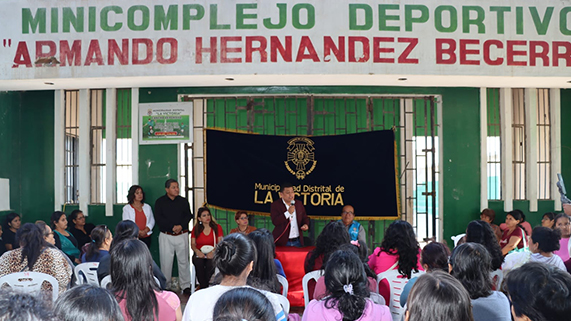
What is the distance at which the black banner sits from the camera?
7.53m

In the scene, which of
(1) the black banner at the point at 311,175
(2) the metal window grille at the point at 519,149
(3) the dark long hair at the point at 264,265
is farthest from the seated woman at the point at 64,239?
(2) the metal window grille at the point at 519,149

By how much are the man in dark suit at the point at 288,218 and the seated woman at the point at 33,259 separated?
3.22m

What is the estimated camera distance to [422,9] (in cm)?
659

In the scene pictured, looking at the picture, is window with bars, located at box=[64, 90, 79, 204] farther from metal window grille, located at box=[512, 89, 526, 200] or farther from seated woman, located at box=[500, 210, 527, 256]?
metal window grille, located at box=[512, 89, 526, 200]

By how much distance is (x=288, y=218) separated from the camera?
6.86 metres

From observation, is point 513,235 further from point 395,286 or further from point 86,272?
point 86,272

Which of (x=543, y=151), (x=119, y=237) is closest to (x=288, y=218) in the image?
(x=119, y=237)

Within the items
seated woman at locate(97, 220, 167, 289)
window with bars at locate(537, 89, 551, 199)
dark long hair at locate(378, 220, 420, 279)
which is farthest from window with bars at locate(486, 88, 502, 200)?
seated woman at locate(97, 220, 167, 289)

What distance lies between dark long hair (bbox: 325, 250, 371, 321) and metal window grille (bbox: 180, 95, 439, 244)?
523 cm

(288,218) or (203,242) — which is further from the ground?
(288,218)

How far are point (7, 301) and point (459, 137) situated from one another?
23.7ft

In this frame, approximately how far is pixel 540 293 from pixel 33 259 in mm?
3459

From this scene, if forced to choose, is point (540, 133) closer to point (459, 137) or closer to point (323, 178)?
point (459, 137)

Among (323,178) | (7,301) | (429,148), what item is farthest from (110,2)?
(7,301)
